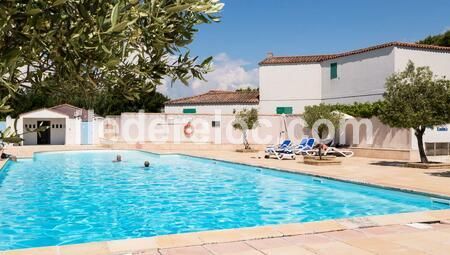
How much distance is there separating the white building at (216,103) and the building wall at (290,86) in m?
2.62

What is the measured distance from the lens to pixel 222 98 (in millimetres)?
41062

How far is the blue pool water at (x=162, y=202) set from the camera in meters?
9.24

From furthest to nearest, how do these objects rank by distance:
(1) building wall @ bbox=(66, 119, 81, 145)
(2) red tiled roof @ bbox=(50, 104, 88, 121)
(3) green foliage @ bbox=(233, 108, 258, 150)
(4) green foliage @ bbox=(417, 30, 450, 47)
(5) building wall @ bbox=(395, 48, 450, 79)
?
(4) green foliage @ bbox=(417, 30, 450, 47) → (2) red tiled roof @ bbox=(50, 104, 88, 121) → (1) building wall @ bbox=(66, 119, 81, 145) → (3) green foliage @ bbox=(233, 108, 258, 150) → (5) building wall @ bbox=(395, 48, 450, 79)

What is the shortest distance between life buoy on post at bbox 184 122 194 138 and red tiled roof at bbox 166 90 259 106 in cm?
783

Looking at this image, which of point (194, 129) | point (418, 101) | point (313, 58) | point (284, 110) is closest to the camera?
point (418, 101)

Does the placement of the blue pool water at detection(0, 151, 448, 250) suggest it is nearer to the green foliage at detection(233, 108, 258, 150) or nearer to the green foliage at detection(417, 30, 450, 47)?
the green foliage at detection(233, 108, 258, 150)

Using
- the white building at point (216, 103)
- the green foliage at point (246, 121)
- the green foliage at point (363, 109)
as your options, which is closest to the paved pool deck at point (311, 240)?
the green foliage at point (363, 109)

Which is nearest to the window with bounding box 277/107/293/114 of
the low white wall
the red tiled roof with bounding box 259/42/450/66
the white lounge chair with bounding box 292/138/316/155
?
the low white wall

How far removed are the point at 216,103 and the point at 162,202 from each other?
28631mm

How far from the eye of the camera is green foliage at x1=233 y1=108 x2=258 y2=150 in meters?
29.5

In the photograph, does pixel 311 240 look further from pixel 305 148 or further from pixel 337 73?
pixel 337 73

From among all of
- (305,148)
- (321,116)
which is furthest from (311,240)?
(321,116)

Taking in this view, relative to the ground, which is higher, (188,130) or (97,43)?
(97,43)

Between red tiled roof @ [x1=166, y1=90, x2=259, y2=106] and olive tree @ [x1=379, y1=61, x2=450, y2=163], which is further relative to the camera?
red tiled roof @ [x1=166, y1=90, x2=259, y2=106]
